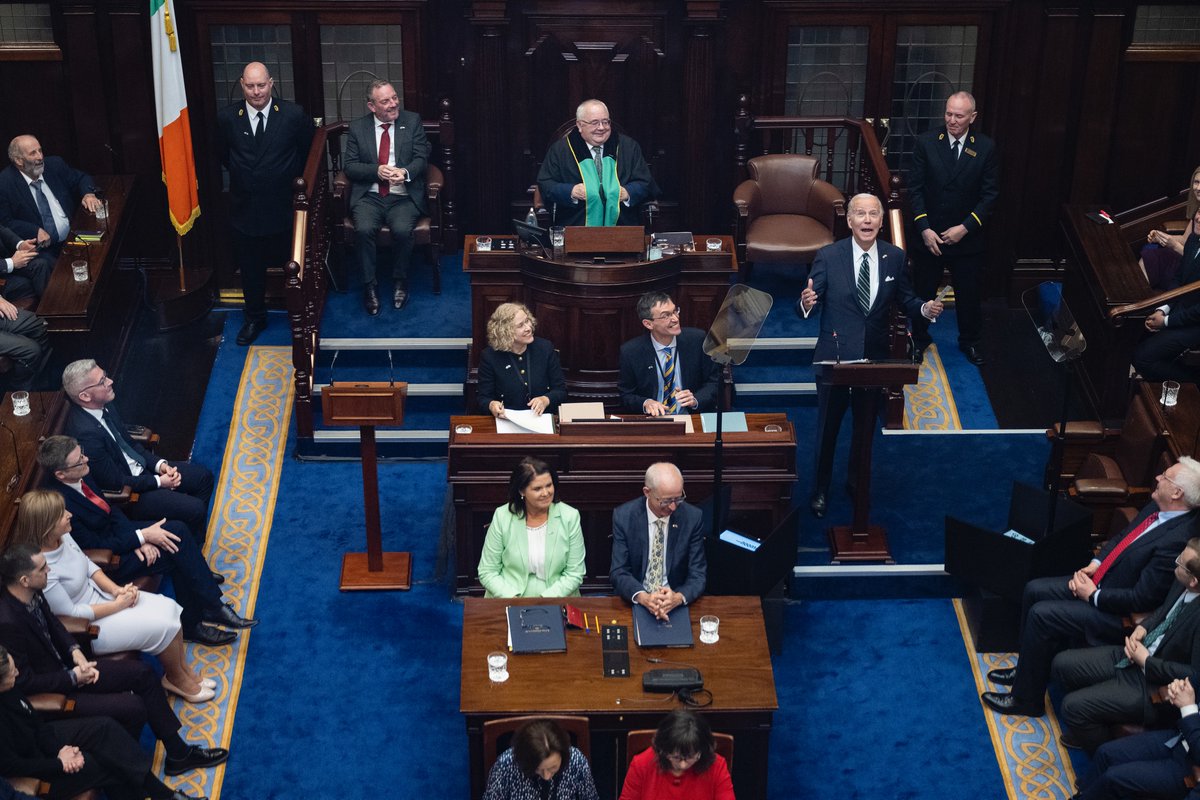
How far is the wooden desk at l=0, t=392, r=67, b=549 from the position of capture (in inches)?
315

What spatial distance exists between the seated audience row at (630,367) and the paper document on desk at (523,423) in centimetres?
4

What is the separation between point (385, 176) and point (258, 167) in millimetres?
808

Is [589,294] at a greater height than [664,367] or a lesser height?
greater

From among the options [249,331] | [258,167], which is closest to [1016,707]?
[249,331]

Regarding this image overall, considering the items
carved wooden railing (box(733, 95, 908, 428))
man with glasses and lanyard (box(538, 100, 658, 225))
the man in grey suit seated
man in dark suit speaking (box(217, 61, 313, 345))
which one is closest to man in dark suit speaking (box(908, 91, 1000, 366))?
carved wooden railing (box(733, 95, 908, 428))

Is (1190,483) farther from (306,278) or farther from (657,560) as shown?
(306,278)

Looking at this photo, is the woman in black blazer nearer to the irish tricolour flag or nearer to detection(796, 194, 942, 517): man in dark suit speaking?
detection(796, 194, 942, 517): man in dark suit speaking

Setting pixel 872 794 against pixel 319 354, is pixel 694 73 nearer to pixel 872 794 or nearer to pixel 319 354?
pixel 319 354

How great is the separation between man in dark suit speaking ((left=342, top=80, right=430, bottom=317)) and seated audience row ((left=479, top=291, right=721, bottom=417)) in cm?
169

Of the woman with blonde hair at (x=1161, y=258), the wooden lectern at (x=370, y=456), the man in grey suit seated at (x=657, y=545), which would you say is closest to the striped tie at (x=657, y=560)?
the man in grey suit seated at (x=657, y=545)

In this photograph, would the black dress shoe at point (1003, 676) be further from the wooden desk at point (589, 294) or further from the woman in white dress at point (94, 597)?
the woman in white dress at point (94, 597)

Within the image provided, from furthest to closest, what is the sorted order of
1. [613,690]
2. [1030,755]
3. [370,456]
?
1. [370,456]
2. [1030,755]
3. [613,690]

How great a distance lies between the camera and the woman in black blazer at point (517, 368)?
875 cm

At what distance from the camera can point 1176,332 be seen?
9.36 meters
